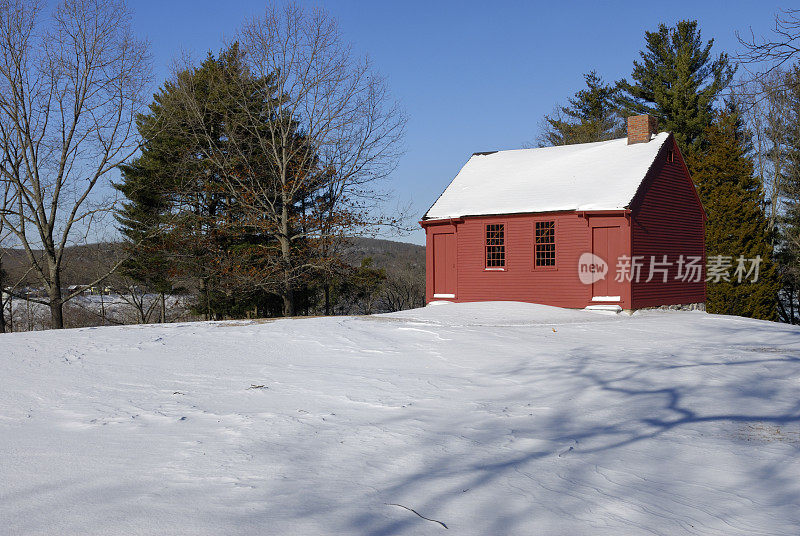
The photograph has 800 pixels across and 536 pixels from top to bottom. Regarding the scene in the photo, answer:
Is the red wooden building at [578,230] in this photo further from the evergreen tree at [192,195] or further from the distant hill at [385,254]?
the evergreen tree at [192,195]

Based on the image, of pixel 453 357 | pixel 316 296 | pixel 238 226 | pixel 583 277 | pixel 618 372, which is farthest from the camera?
pixel 316 296

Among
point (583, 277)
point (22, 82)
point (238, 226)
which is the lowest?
point (583, 277)

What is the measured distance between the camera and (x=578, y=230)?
1961cm

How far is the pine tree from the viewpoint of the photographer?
27.7 meters

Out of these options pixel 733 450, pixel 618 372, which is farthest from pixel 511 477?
pixel 618 372

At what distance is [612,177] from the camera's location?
67.2 ft

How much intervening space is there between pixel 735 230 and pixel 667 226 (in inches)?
362

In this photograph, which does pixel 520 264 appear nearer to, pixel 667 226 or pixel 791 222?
pixel 667 226

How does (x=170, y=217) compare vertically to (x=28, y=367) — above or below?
above

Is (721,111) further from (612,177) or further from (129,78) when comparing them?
(129,78)

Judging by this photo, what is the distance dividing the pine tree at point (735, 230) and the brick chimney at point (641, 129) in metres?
7.66

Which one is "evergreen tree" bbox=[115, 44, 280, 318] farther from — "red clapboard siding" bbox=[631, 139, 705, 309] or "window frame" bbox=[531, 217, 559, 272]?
"red clapboard siding" bbox=[631, 139, 705, 309]

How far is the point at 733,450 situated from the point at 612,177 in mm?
15899

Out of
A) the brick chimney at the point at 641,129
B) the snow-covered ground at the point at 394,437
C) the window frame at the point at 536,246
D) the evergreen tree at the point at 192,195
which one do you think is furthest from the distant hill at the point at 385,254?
the snow-covered ground at the point at 394,437
